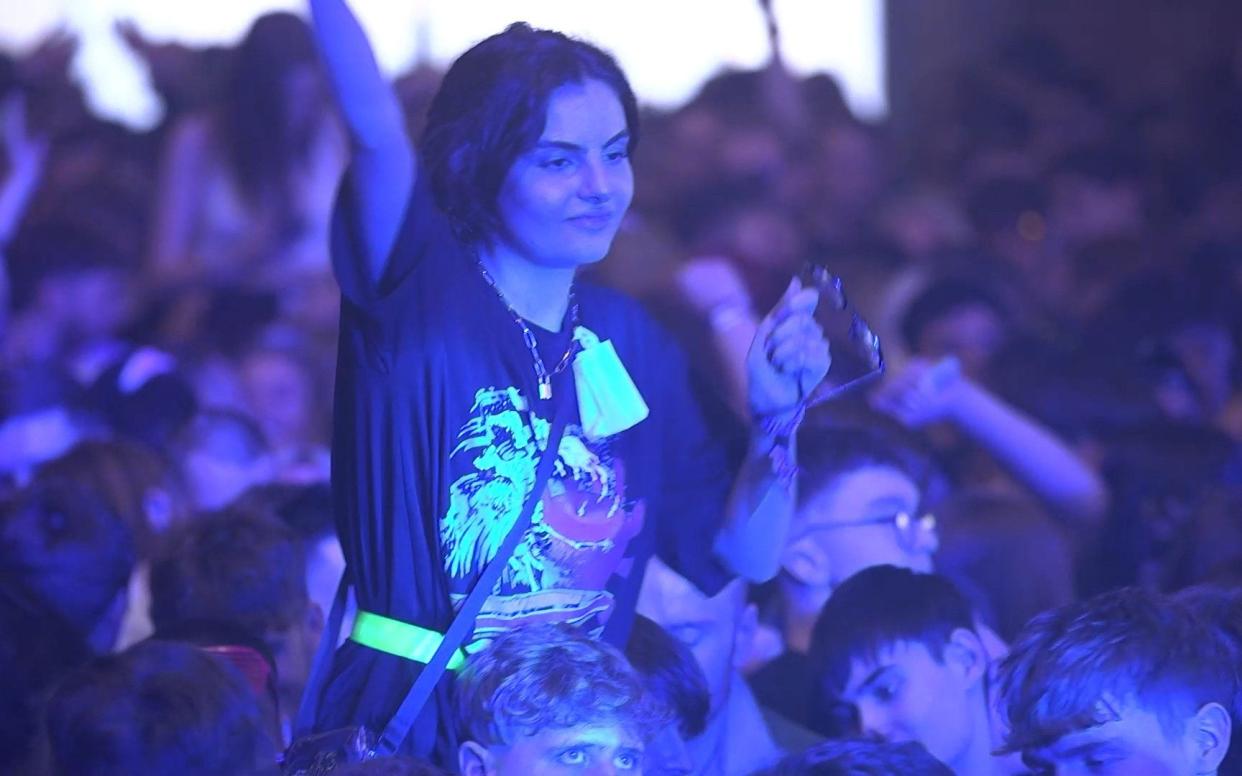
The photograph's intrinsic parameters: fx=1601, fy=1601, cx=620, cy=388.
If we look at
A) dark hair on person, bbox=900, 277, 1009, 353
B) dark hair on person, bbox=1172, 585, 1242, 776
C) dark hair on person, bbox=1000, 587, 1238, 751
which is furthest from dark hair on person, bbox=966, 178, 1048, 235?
dark hair on person, bbox=1000, 587, 1238, 751

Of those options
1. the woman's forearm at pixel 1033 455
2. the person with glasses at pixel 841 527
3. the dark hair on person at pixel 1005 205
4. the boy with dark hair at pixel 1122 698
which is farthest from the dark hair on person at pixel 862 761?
the dark hair on person at pixel 1005 205

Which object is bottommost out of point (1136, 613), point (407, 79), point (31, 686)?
point (31, 686)

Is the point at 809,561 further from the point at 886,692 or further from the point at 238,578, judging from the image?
the point at 238,578

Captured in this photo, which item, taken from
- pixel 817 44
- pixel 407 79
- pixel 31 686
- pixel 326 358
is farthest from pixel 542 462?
pixel 817 44

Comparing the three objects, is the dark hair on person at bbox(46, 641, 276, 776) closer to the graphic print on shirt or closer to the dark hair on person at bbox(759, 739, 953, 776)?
the graphic print on shirt

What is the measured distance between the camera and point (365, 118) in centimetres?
172

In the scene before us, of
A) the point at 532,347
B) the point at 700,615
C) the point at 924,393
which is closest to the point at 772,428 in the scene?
the point at 532,347

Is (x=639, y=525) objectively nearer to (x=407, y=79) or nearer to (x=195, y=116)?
(x=407, y=79)

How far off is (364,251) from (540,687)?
0.54m

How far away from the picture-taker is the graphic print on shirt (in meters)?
1.90

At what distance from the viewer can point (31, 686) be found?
2686 mm

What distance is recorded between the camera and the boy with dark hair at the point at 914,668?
8.68 ft

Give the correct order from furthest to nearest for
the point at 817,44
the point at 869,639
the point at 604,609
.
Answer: the point at 817,44 < the point at 869,639 < the point at 604,609

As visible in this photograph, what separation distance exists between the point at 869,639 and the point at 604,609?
80 centimetres
